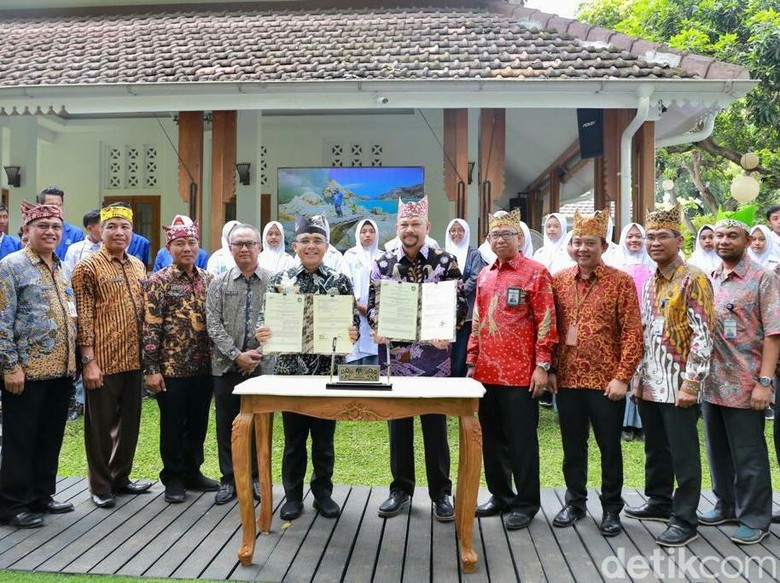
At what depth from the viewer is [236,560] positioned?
3762 mm

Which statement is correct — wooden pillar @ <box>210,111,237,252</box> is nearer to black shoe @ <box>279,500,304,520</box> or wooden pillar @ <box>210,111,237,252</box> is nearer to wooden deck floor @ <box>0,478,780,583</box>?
wooden deck floor @ <box>0,478,780,583</box>

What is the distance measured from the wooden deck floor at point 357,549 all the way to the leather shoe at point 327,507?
6cm

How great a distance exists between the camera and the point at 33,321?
4.32 m

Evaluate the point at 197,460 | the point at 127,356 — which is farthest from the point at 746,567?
the point at 127,356

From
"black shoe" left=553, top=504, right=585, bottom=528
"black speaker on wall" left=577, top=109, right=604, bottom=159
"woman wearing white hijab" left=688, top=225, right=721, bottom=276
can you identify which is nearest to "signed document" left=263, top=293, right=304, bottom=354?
"black shoe" left=553, top=504, right=585, bottom=528

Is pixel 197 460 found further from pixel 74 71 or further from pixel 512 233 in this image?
pixel 74 71

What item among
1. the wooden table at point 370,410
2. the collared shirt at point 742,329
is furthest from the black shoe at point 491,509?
the collared shirt at point 742,329

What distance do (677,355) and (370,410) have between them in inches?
76.2

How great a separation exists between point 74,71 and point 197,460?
22.6 feet

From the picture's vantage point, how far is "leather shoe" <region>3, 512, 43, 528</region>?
427 centimetres

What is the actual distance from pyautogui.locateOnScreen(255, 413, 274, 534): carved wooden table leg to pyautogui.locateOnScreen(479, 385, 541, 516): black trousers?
4.84 feet

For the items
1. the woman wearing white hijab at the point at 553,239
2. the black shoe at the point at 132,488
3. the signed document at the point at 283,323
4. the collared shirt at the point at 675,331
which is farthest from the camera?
the woman wearing white hijab at the point at 553,239

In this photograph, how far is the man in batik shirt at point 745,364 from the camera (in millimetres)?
4051

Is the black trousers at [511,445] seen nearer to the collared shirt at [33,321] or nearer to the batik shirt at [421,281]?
the batik shirt at [421,281]
